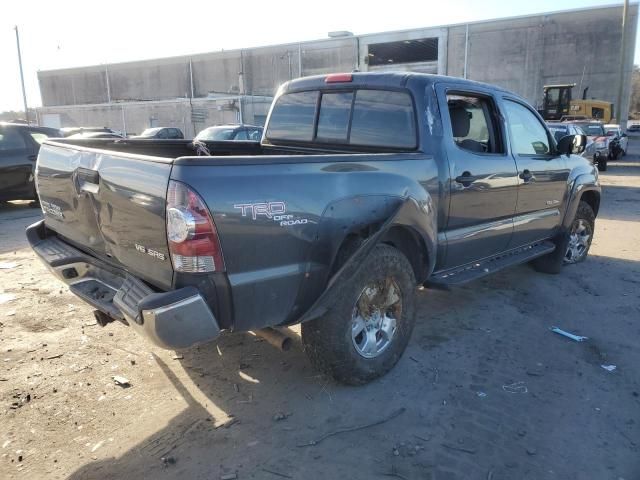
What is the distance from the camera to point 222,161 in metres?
2.45

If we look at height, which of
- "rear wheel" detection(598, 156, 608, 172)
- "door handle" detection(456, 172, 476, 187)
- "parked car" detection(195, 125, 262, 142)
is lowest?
"rear wheel" detection(598, 156, 608, 172)

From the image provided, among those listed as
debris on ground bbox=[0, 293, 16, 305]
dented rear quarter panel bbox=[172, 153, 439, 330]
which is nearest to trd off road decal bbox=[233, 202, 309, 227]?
dented rear quarter panel bbox=[172, 153, 439, 330]

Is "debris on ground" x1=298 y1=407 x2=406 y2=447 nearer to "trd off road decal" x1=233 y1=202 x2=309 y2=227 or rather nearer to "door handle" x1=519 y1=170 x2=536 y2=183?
"trd off road decal" x1=233 y1=202 x2=309 y2=227

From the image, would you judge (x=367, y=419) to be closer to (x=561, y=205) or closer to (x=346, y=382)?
(x=346, y=382)

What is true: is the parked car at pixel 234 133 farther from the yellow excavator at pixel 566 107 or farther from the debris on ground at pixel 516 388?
the yellow excavator at pixel 566 107

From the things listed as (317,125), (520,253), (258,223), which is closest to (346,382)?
(258,223)

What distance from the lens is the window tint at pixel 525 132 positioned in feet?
15.7

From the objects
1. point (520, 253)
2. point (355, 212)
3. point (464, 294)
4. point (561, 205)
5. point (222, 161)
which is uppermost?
point (222, 161)

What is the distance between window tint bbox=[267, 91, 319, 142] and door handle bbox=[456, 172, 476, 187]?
135 cm

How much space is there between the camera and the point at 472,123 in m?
4.38

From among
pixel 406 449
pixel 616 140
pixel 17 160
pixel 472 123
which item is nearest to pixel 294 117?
pixel 472 123

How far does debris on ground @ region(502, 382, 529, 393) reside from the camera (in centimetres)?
341

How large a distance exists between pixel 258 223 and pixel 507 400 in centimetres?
205

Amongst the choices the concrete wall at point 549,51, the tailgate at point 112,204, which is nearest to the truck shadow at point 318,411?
the tailgate at point 112,204
